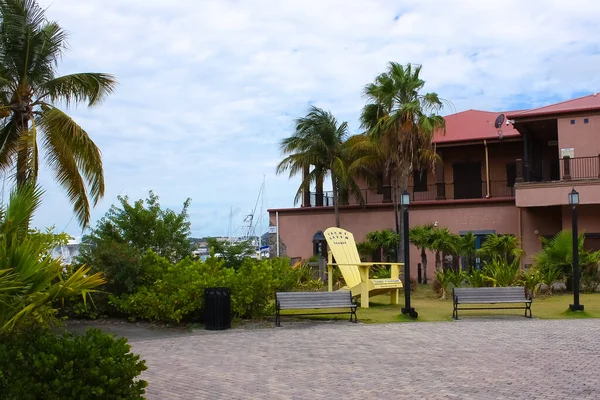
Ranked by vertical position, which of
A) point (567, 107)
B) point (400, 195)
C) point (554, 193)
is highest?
point (567, 107)

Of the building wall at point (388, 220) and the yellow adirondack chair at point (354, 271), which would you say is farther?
the building wall at point (388, 220)

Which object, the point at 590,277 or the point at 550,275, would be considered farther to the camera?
the point at 590,277

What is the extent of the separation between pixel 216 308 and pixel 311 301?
80.0 inches

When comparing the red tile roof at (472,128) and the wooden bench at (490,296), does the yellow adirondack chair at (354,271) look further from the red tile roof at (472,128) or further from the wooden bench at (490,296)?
the red tile roof at (472,128)

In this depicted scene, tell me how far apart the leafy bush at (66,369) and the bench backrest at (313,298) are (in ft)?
24.5

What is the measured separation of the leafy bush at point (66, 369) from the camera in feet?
17.7

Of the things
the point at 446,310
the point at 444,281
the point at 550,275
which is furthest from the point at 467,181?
the point at 446,310

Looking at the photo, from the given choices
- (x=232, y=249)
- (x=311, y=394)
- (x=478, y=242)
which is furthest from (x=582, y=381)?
(x=478, y=242)

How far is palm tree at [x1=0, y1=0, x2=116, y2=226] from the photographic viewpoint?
49.4 ft

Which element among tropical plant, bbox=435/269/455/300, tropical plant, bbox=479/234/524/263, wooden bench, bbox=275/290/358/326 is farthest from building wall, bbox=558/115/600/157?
wooden bench, bbox=275/290/358/326

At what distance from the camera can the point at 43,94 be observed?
15.6m

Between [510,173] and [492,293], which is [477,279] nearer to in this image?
[492,293]

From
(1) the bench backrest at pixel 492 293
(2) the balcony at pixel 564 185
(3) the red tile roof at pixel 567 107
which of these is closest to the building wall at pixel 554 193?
(2) the balcony at pixel 564 185

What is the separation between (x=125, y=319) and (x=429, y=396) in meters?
9.05
